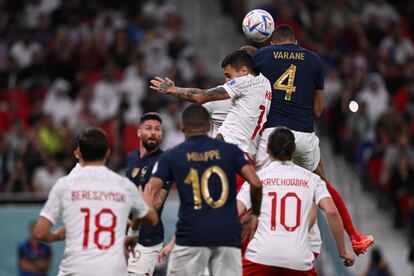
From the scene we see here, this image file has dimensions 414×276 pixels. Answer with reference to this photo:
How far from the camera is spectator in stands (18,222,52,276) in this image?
20.5 m

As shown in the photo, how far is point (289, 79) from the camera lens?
13469mm

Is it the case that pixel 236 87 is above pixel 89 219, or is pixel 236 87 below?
above

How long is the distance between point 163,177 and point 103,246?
955 millimetres

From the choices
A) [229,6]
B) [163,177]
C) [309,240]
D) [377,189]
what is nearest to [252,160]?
[309,240]

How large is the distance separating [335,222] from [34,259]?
31.5 ft

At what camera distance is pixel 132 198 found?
10.8 m

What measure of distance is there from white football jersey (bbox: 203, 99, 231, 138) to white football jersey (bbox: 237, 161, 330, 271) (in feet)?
6.08

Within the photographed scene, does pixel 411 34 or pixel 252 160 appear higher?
pixel 411 34

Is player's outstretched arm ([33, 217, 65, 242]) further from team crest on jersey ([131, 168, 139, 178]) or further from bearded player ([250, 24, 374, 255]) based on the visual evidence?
bearded player ([250, 24, 374, 255])

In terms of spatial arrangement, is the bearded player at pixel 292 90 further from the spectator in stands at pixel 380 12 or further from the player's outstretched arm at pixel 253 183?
the spectator in stands at pixel 380 12

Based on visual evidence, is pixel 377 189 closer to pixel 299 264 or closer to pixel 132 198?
pixel 299 264

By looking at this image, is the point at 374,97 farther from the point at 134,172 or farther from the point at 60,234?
the point at 60,234

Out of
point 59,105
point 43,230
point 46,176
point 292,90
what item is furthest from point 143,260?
point 59,105

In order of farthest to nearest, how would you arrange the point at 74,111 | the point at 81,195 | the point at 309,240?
the point at 74,111 → the point at 309,240 → the point at 81,195
